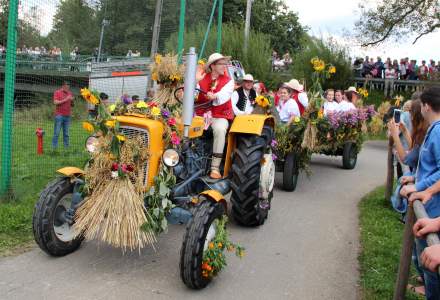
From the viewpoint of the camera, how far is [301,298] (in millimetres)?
4152

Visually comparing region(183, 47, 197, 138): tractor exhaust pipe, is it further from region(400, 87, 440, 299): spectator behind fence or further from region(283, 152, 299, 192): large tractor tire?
region(283, 152, 299, 192): large tractor tire

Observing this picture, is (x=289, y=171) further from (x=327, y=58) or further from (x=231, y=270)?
(x=327, y=58)

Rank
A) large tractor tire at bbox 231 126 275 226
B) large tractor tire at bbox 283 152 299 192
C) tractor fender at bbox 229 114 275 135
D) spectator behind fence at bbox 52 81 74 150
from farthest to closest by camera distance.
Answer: spectator behind fence at bbox 52 81 74 150, large tractor tire at bbox 283 152 299 192, tractor fender at bbox 229 114 275 135, large tractor tire at bbox 231 126 275 226

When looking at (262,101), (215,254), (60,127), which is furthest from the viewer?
(60,127)

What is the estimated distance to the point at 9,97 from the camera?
20.4 feet

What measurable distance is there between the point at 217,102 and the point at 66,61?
3.47 m

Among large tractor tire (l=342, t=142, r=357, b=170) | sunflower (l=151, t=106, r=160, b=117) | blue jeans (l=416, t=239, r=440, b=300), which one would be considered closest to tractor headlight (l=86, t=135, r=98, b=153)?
sunflower (l=151, t=106, r=160, b=117)

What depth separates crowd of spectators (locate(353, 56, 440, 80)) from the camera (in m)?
22.8

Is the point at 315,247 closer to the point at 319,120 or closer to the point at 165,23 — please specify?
the point at 319,120

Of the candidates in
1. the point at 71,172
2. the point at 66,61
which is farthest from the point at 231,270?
the point at 66,61

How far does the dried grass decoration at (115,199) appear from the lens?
13.8ft

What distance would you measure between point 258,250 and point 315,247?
0.69 meters

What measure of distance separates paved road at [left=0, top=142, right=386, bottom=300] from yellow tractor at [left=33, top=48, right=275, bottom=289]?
21 centimetres

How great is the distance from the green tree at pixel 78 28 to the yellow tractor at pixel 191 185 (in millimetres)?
3585
